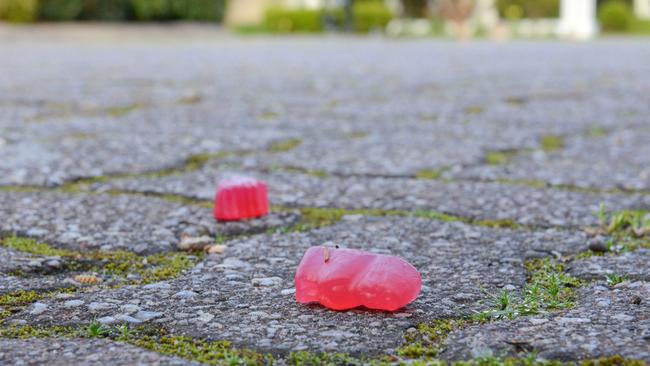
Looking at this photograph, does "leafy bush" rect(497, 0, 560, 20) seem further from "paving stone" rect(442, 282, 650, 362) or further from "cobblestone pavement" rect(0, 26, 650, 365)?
"paving stone" rect(442, 282, 650, 362)

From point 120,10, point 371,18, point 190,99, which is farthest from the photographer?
point 371,18

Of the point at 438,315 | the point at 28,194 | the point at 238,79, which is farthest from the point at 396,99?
the point at 438,315

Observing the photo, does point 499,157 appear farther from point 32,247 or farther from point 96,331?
point 96,331

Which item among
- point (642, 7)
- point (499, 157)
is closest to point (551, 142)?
point (499, 157)

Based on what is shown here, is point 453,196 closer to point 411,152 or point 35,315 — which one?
point 411,152

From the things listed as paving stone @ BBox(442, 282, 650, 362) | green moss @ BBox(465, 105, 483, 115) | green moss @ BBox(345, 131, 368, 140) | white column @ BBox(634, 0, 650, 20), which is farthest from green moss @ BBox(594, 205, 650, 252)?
white column @ BBox(634, 0, 650, 20)

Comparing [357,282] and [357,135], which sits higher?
[357,282]
